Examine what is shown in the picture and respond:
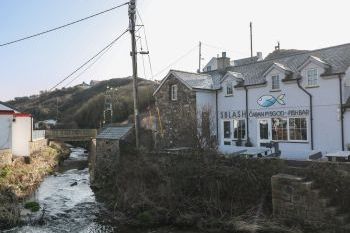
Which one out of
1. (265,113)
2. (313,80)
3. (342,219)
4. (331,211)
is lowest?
(342,219)

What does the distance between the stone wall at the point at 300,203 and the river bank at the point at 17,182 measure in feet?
36.6

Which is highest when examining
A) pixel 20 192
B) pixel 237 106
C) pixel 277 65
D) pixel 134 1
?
pixel 134 1

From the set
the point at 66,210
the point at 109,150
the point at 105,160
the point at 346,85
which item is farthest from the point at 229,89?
the point at 66,210

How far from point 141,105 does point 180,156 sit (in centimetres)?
4167

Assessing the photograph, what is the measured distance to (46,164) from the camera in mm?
33688

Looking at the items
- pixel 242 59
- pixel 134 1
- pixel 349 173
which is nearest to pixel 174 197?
pixel 349 173

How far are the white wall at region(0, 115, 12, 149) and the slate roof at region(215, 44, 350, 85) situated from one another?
53.5 ft

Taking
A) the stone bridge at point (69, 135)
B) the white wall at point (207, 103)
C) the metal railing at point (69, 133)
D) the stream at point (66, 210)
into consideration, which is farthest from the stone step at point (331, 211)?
the metal railing at point (69, 133)

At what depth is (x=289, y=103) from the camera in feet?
73.3

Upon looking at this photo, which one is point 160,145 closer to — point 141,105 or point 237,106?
point 237,106

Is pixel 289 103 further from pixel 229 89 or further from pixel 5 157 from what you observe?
pixel 5 157

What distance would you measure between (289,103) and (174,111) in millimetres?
8533

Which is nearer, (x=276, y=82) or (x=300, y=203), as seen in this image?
(x=300, y=203)

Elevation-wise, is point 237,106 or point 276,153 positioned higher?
point 237,106
